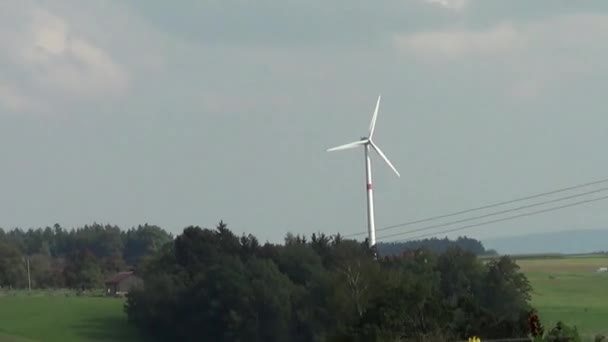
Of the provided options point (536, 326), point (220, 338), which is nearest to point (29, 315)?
point (220, 338)

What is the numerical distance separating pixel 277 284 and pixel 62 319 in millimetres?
24646

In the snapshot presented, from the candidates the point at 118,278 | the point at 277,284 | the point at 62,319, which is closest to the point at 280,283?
the point at 277,284

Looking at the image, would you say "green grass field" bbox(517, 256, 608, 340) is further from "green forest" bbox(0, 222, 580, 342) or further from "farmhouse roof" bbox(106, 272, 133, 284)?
"farmhouse roof" bbox(106, 272, 133, 284)

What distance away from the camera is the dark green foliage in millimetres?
71375

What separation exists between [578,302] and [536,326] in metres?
78.8

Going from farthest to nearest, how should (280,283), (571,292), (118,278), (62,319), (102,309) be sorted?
(118,278), (102,309), (62,319), (571,292), (280,283)

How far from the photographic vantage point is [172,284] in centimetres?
9944

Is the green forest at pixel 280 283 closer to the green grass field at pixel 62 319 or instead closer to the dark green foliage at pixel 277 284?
the dark green foliage at pixel 277 284

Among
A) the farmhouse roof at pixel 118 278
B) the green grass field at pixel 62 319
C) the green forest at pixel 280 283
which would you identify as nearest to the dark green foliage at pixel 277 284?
the green forest at pixel 280 283

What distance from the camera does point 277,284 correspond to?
88875 millimetres

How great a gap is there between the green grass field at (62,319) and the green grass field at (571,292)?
A: 29.3 metres

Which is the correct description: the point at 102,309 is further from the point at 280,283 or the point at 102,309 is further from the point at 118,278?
the point at 118,278

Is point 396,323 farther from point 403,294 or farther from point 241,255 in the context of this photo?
point 241,255

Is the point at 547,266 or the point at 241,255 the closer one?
the point at 241,255
